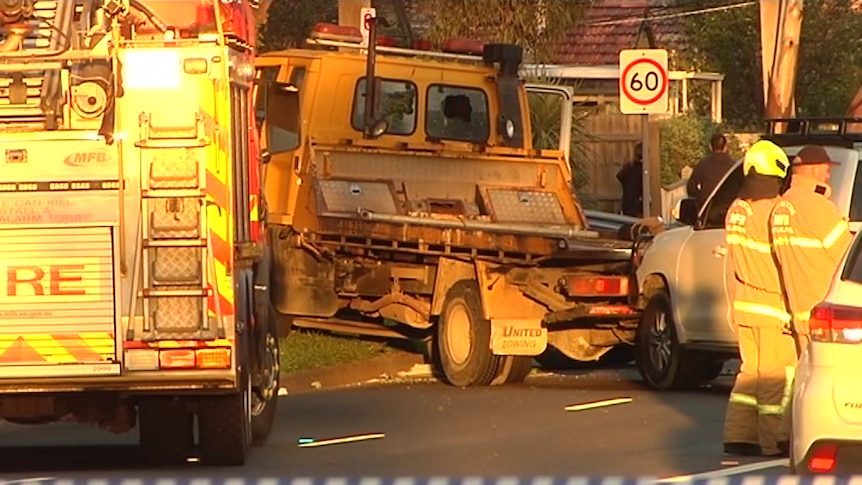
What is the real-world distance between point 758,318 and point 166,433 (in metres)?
3.50

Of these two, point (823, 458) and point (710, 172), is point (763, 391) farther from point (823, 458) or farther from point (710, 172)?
point (710, 172)

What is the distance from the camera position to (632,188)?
88.2 ft

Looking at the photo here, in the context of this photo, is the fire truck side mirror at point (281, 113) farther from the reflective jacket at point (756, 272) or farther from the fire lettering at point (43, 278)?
the reflective jacket at point (756, 272)

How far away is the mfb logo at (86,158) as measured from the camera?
11516 mm

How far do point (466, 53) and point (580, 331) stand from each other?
3.28 m

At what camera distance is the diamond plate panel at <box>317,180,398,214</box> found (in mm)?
17359

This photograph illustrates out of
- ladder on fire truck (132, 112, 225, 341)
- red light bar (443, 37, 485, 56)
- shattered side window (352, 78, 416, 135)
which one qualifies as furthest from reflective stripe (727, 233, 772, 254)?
red light bar (443, 37, 485, 56)

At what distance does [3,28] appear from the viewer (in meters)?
12.0

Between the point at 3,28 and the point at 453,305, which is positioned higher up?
the point at 3,28

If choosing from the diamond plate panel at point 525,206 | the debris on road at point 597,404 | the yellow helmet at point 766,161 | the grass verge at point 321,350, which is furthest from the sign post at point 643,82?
the yellow helmet at point 766,161

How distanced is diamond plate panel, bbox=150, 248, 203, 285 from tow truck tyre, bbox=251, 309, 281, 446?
166cm

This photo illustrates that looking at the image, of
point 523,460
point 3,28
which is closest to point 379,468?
point 523,460

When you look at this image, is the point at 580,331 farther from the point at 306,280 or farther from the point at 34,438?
the point at 34,438

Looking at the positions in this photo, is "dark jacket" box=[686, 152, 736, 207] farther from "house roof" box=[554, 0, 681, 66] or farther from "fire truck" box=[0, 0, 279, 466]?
"house roof" box=[554, 0, 681, 66]
